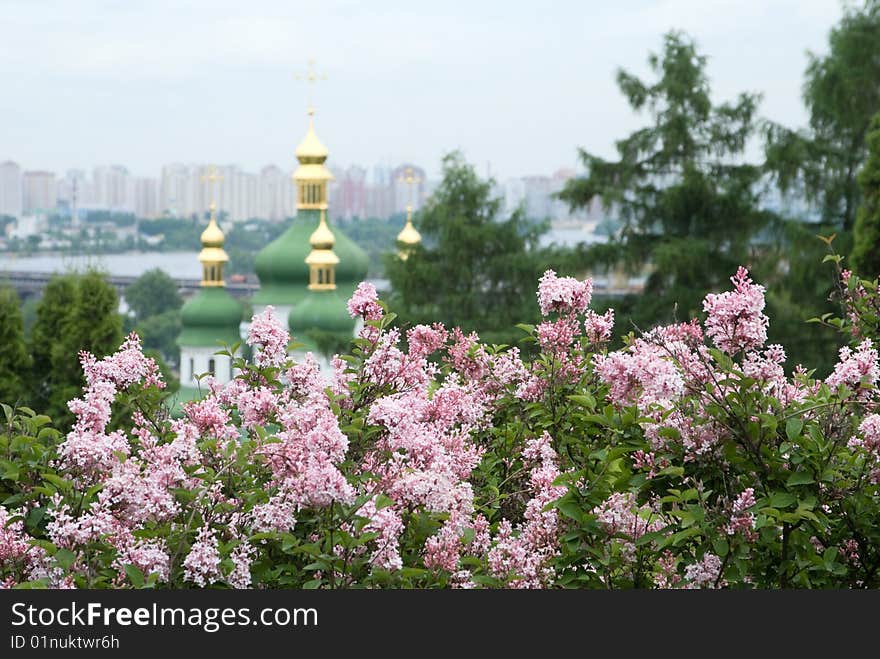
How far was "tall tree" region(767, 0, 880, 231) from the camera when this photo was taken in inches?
915

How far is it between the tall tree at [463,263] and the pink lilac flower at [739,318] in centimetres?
2526

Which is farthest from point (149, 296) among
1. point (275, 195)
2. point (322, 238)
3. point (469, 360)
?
point (469, 360)

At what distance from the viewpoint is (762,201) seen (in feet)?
85.9

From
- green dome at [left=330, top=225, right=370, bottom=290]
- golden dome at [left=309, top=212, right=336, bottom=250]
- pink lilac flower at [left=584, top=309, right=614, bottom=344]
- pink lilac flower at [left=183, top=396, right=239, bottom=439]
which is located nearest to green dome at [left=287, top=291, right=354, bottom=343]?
golden dome at [left=309, top=212, right=336, bottom=250]

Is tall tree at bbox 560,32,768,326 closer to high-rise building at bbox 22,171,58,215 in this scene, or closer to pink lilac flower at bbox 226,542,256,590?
pink lilac flower at bbox 226,542,256,590

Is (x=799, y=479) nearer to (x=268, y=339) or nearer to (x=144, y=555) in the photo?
(x=144, y=555)

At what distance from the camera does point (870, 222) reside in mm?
18250

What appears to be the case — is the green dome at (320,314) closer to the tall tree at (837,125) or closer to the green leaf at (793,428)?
the tall tree at (837,125)

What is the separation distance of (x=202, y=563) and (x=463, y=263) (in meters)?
26.7

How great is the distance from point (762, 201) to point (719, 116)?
5.90 feet

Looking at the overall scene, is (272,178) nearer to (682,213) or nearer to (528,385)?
(682,213)

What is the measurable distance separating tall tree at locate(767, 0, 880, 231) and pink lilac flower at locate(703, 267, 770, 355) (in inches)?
820

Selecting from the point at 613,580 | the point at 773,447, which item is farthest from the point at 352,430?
the point at 773,447

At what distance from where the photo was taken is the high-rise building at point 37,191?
104875mm
